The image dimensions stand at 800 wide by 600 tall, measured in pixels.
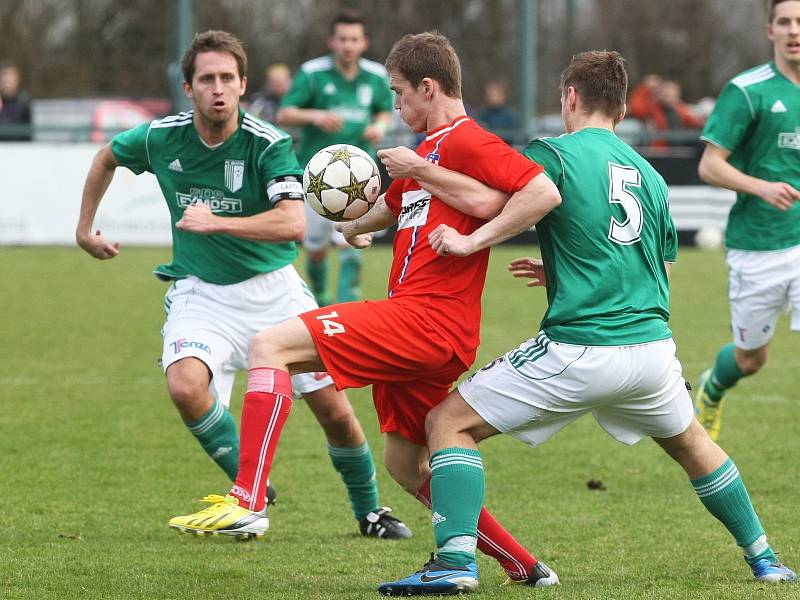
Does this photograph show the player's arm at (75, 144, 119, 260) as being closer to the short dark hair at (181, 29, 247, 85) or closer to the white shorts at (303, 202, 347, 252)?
the short dark hair at (181, 29, 247, 85)

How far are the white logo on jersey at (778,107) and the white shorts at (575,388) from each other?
269cm

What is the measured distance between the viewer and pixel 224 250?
6008 mm

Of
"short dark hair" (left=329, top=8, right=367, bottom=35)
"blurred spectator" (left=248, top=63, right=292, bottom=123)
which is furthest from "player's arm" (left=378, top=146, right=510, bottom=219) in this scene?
"blurred spectator" (left=248, top=63, right=292, bottom=123)

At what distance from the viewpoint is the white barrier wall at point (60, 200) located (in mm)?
18203

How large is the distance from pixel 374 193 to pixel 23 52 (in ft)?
75.9

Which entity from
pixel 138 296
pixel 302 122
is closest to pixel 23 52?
pixel 138 296

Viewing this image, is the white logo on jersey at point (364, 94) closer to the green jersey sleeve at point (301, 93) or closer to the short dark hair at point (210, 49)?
the green jersey sleeve at point (301, 93)

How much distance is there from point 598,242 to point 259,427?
1.33 metres

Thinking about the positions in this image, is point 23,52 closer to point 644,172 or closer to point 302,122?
point 302,122

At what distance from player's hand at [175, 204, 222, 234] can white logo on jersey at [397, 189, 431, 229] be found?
2.97ft

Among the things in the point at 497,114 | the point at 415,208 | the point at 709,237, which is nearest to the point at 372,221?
the point at 415,208

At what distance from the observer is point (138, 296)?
14312 millimetres

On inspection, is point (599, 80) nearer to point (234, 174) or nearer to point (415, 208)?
point (415, 208)

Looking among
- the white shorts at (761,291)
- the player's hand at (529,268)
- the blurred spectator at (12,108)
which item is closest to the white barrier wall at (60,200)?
the blurred spectator at (12,108)
